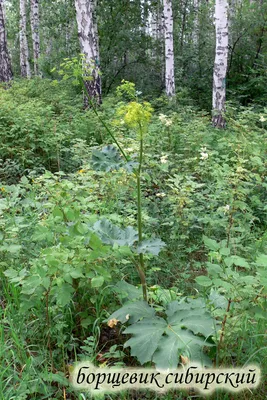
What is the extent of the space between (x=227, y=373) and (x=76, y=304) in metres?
1.02

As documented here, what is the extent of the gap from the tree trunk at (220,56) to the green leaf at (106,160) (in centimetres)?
645

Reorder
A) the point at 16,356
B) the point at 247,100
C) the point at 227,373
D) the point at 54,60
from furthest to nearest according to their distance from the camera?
the point at 54,60
the point at 247,100
the point at 16,356
the point at 227,373

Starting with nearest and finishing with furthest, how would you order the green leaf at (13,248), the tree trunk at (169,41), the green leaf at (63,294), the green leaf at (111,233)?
the green leaf at (111,233) < the green leaf at (63,294) < the green leaf at (13,248) < the tree trunk at (169,41)

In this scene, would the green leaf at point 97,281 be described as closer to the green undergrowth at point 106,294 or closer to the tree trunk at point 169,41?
the green undergrowth at point 106,294

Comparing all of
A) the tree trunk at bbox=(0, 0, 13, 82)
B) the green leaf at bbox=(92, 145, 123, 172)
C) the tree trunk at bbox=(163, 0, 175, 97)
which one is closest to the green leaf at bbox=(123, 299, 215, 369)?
the green leaf at bbox=(92, 145, 123, 172)

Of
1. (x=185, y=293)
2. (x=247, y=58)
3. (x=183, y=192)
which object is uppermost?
(x=247, y=58)

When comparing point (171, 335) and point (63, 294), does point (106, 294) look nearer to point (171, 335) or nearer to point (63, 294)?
point (63, 294)

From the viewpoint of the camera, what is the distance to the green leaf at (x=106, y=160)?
197cm

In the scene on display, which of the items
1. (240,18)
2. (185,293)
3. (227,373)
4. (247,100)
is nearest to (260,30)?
(240,18)

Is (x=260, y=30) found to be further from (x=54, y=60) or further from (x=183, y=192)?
(x=183, y=192)

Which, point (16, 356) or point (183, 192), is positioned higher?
point (183, 192)

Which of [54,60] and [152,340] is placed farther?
[54,60]

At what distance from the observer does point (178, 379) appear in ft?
6.21

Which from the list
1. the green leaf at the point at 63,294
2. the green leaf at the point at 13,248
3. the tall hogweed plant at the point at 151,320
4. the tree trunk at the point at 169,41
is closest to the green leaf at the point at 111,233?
the tall hogweed plant at the point at 151,320
